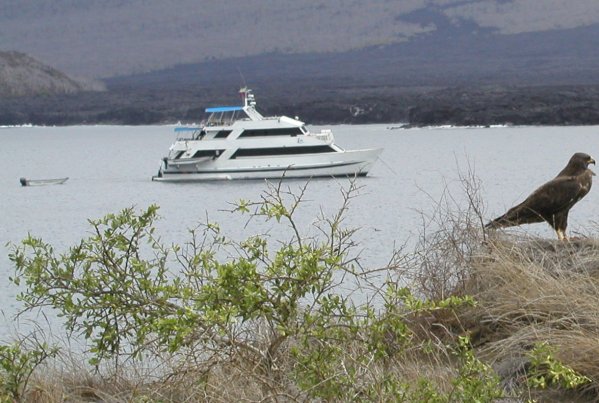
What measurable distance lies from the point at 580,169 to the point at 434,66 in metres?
174

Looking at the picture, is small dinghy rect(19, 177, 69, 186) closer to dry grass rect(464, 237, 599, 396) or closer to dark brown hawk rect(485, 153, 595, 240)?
dark brown hawk rect(485, 153, 595, 240)

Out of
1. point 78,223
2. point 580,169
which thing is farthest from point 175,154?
point 580,169

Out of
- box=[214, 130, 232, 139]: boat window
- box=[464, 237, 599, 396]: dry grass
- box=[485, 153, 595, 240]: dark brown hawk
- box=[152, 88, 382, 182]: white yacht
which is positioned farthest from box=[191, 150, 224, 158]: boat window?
box=[464, 237, 599, 396]: dry grass

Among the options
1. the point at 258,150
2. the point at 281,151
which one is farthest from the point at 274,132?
the point at 258,150

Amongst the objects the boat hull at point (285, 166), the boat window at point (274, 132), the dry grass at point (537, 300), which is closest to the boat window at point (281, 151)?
the boat hull at point (285, 166)

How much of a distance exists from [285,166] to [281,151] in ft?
1.78

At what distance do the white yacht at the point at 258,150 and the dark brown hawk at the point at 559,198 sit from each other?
115 ft

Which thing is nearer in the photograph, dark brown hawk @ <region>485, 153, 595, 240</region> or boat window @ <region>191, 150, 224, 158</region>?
dark brown hawk @ <region>485, 153, 595, 240</region>

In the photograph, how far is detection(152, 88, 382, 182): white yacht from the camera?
145 ft

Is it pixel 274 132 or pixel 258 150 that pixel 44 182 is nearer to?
pixel 258 150

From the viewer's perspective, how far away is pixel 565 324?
7.07 meters

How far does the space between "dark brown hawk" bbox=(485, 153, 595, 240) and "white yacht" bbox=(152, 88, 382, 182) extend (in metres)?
35.0

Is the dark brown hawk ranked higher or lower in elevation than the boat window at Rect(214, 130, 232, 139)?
higher

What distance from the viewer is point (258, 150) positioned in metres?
45.0
